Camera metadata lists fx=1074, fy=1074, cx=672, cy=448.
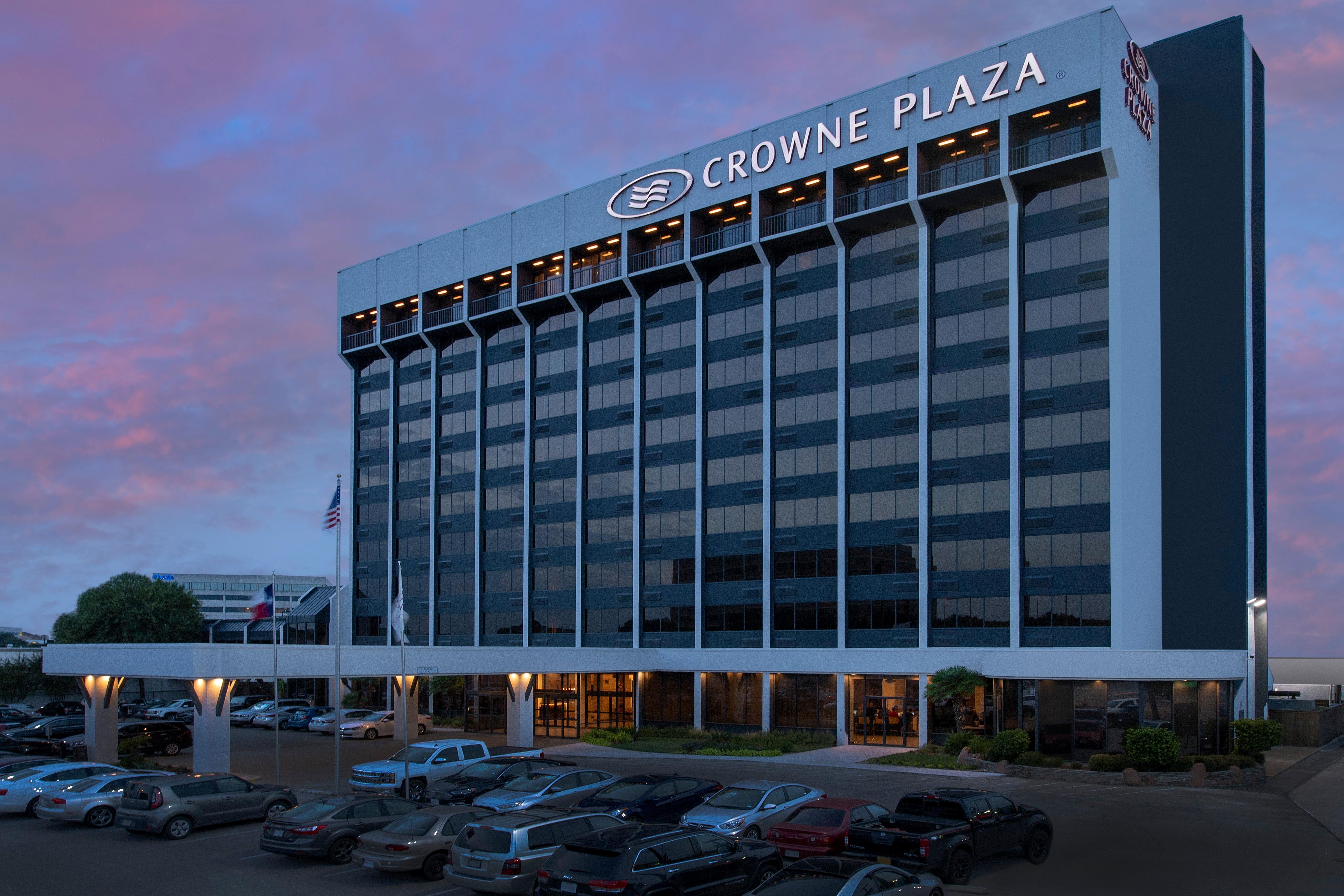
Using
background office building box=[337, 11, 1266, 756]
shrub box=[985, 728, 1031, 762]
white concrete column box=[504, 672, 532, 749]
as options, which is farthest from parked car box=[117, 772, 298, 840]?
shrub box=[985, 728, 1031, 762]

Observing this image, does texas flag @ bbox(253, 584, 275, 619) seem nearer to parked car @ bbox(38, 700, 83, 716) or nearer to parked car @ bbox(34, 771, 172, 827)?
parked car @ bbox(34, 771, 172, 827)

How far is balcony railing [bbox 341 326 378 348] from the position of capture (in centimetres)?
8244

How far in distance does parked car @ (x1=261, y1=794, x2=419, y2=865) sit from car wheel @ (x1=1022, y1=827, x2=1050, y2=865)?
45.7 ft

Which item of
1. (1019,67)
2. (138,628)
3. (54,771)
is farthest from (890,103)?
(138,628)

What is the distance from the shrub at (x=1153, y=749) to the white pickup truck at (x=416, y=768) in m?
24.4

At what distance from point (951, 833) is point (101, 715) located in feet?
130

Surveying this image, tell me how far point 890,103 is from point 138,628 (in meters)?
73.9

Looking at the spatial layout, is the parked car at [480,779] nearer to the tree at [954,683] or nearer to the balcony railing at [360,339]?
the tree at [954,683]

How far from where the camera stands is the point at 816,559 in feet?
190

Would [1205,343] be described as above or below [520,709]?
above

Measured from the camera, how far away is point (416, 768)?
3481cm

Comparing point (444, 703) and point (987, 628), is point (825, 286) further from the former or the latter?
point (444, 703)

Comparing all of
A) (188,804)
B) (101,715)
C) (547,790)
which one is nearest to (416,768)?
(188,804)

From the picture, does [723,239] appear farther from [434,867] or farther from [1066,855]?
[434,867]
